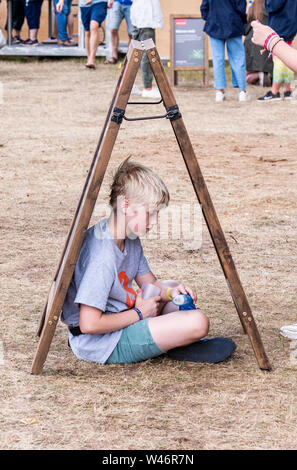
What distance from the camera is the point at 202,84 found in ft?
43.1

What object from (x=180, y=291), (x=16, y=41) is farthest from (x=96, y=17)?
(x=180, y=291)

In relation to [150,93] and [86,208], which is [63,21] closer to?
[150,93]

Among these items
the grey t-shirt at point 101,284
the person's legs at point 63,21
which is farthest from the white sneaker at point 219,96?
the grey t-shirt at point 101,284

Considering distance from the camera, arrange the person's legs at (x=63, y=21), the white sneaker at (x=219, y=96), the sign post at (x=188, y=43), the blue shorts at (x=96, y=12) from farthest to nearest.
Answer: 1. the person's legs at (x=63, y=21)
2. the blue shorts at (x=96, y=12)
3. the sign post at (x=188, y=43)
4. the white sneaker at (x=219, y=96)

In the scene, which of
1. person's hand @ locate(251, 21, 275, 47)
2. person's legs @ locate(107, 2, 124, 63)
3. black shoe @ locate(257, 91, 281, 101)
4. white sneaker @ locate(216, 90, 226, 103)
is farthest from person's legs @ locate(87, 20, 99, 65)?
person's hand @ locate(251, 21, 275, 47)

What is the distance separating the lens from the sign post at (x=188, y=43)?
12.1 meters

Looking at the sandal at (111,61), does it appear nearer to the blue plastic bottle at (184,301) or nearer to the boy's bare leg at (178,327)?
the blue plastic bottle at (184,301)

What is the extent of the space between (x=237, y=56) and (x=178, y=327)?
8038mm

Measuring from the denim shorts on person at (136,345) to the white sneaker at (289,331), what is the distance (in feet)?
2.18

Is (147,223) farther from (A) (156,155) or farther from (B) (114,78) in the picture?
(B) (114,78)

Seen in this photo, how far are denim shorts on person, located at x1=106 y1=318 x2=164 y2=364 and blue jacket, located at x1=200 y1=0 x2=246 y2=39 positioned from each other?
7722 millimetres

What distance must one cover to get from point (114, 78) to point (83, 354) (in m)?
10.4

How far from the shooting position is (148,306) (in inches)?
136

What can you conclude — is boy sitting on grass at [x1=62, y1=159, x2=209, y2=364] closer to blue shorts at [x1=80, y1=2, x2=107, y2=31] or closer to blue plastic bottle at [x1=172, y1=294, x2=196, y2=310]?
blue plastic bottle at [x1=172, y1=294, x2=196, y2=310]
